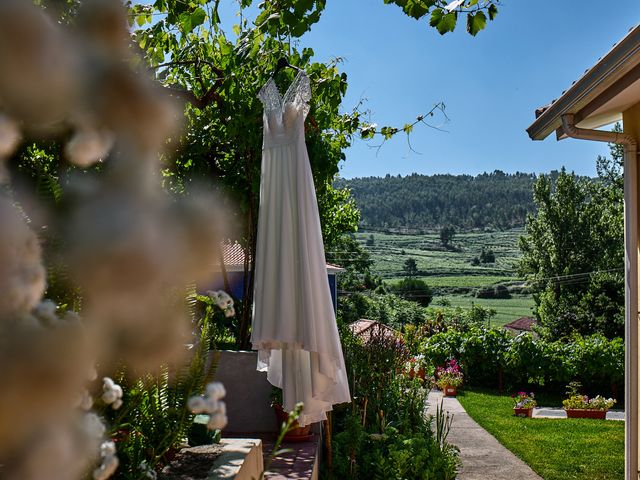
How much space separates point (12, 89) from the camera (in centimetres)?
23

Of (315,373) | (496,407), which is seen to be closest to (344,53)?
(315,373)

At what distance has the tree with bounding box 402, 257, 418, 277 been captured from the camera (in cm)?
6294

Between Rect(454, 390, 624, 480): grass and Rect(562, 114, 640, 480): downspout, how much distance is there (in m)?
2.10

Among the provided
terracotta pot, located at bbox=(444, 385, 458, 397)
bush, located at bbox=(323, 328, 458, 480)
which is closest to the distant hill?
terracotta pot, located at bbox=(444, 385, 458, 397)

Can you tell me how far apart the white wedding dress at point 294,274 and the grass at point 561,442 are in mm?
3498

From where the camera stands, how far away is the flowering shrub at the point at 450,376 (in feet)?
44.4

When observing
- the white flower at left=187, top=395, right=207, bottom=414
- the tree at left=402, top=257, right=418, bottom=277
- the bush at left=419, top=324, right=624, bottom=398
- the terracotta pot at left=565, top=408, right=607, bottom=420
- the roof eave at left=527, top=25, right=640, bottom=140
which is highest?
the tree at left=402, top=257, right=418, bottom=277

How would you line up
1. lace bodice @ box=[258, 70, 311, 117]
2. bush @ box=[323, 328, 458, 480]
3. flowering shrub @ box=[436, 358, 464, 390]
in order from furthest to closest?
flowering shrub @ box=[436, 358, 464, 390] → bush @ box=[323, 328, 458, 480] → lace bodice @ box=[258, 70, 311, 117]

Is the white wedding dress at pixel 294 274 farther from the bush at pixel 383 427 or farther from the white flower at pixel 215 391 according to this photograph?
the white flower at pixel 215 391

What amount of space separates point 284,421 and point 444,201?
59.3 m

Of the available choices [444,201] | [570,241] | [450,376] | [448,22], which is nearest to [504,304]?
[444,201]

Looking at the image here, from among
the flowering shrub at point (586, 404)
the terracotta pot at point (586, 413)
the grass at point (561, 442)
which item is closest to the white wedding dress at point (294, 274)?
the grass at point (561, 442)

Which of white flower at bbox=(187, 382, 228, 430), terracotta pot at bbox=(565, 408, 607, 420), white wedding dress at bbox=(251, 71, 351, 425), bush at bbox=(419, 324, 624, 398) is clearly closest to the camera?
white flower at bbox=(187, 382, 228, 430)

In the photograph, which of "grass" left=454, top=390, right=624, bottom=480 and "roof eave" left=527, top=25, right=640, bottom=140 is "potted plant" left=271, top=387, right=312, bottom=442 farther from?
"grass" left=454, top=390, right=624, bottom=480
